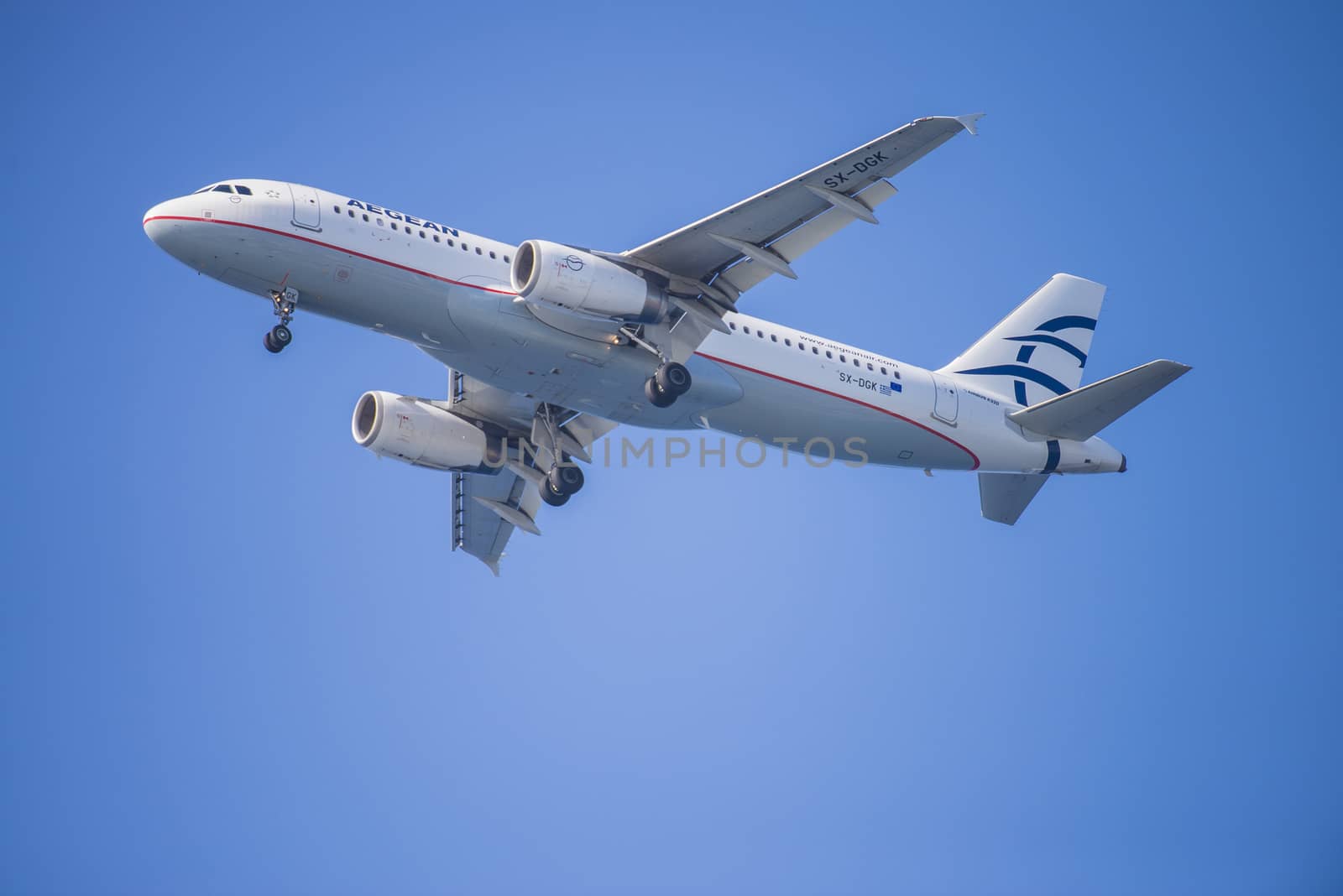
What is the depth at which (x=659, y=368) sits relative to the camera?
33.8 metres

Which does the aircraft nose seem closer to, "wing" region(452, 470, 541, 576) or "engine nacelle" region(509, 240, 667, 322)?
"engine nacelle" region(509, 240, 667, 322)

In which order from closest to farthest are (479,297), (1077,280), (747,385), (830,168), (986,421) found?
(830,168) < (479,297) < (747,385) < (986,421) < (1077,280)

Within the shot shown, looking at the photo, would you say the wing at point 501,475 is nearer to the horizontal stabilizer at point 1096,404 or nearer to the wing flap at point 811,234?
the wing flap at point 811,234

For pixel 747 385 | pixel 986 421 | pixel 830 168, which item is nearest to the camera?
pixel 830 168

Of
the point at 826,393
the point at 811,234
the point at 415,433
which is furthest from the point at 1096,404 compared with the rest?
the point at 415,433

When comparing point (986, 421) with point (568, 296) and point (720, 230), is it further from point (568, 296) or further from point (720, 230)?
point (568, 296)

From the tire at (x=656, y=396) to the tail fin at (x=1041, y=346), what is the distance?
384 inches

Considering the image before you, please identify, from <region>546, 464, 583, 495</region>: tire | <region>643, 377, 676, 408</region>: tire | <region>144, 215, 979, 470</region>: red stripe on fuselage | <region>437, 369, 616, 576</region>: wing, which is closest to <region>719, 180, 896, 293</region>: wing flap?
<region>144, 215, 979, 470</region>: red stripe on fuselage

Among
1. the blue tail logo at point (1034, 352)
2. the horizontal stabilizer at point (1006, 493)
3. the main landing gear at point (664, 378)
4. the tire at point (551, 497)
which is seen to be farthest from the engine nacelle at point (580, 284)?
the horizontal stabilizer at point (1006, 493)

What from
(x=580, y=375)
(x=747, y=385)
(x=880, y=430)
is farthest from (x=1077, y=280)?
(x=580, y=375)

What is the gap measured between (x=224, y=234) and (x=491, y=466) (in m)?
11.6

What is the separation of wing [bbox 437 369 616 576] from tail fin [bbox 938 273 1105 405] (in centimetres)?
1071

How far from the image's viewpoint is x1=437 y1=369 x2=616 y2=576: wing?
40.0 m

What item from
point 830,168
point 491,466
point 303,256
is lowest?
point 491,466
